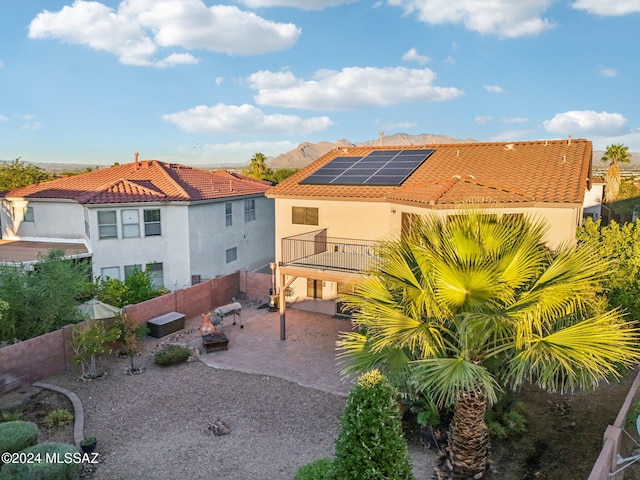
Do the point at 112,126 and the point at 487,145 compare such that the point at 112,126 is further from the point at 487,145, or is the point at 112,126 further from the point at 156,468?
the point at 156,468

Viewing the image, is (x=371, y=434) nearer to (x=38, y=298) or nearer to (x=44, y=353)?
(x=44, y=353)

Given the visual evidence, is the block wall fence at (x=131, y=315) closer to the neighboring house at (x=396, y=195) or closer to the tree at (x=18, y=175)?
the neighboring house at (x=396, y=195)

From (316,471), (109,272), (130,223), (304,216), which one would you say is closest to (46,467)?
(316,471)

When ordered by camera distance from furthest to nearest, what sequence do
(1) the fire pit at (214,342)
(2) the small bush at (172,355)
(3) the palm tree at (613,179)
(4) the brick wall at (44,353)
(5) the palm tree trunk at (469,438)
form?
(3) the palm tree at (613,179) → (1) the fire pit at (214,342) → (2) the small bush at (172,355) → (4) the brick wall at (44,353) → (5) the palm tree trunk at (469,438)

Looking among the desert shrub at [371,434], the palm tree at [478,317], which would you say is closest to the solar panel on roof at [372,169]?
the palm tree at [478,317]

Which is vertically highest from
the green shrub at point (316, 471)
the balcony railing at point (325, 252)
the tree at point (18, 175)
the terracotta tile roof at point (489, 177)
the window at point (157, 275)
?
the tree at point (18, 175)

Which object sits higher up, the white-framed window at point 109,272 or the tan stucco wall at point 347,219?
the tan stucco wall at point 347,219

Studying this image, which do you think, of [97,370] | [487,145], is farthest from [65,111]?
[487,145]

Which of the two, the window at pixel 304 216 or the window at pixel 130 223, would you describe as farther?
the window at pixel 130 223
